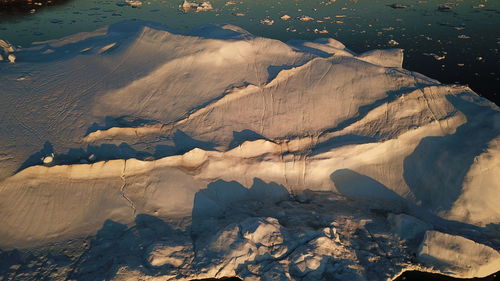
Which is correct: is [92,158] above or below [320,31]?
below

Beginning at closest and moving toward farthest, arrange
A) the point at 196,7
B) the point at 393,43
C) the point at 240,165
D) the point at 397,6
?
the point at 240,165 < the point at 393,43 < the point at 397,6 < the point at 196,7

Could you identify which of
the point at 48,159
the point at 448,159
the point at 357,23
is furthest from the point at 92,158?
the point at 357,23

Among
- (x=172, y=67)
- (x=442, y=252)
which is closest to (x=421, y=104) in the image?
(x=442, y=252)

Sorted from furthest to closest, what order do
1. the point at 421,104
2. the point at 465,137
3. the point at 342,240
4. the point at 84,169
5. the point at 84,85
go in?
the point at 84,85 → the point at 421,104 → the point at 465,137 → the point at 84,169 → the point at 342,240

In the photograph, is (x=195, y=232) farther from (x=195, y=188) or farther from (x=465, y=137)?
(x=465, y=137)

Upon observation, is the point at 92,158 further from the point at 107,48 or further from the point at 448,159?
the point at 448,159
